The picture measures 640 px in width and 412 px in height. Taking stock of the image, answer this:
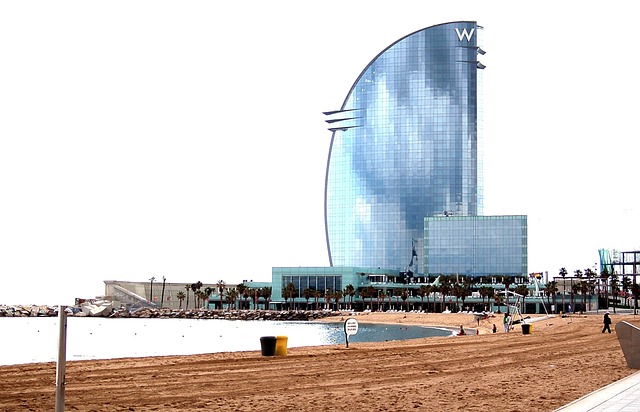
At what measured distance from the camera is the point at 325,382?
2928 cm

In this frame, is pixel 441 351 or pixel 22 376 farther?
pixel 441 351

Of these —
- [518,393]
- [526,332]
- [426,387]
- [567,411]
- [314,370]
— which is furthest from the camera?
[526,332]

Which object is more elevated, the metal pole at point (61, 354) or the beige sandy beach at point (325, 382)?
the metal pole at point (61, 354)

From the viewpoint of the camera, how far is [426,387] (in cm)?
2770

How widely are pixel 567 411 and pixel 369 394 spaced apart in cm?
719

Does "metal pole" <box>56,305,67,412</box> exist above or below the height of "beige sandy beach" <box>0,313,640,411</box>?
above

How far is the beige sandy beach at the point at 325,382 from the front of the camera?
2367cm

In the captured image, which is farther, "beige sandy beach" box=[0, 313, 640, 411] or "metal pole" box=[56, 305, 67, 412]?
"beige sandy beach" box=[0, 313, 640, 411]

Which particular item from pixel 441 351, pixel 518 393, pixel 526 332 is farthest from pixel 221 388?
pixel 526 332

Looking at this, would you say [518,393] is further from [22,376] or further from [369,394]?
[22,376]

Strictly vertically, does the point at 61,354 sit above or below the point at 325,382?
above

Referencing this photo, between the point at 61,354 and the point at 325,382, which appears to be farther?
the point at 325,382

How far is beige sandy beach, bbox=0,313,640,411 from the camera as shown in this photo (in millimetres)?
23672

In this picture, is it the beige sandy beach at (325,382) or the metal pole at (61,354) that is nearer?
the metal pole at (61,354)
